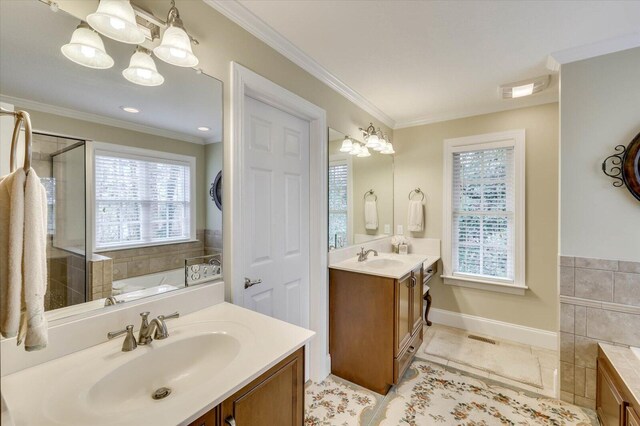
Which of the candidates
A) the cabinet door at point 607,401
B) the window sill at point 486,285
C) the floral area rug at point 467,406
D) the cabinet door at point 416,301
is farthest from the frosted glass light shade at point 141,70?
the window sill at point 486,285

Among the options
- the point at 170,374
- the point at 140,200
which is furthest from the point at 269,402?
the point at 140,200

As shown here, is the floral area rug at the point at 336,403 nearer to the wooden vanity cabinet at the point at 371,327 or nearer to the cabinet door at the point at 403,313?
the wooden vanity cabinet at the point at 371,327

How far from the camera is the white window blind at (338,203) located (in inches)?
95.0

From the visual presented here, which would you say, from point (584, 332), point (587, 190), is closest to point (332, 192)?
point (587, 190)

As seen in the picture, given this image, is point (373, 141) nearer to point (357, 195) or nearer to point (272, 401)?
point (357, 195)

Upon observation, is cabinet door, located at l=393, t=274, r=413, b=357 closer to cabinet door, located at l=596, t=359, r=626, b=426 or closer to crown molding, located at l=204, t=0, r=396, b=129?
cabinet door, located at l=596, t=359, r=626, b=426

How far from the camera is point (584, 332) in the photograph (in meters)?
1.89

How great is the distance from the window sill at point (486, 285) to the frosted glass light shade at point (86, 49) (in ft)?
11.2

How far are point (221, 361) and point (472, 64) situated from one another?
2.53 m

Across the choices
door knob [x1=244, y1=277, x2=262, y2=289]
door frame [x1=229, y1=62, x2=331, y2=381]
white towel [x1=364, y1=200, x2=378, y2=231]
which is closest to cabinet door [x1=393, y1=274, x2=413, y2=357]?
door frame [x1=229, y1=62, x2=331, y2=381]

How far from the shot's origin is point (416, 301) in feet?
8.11

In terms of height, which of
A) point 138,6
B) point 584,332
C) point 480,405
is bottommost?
point 480,405

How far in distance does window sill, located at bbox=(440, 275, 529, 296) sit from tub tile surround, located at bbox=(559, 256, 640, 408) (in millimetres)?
924

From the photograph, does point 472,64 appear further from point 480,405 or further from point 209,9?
point 480,405
